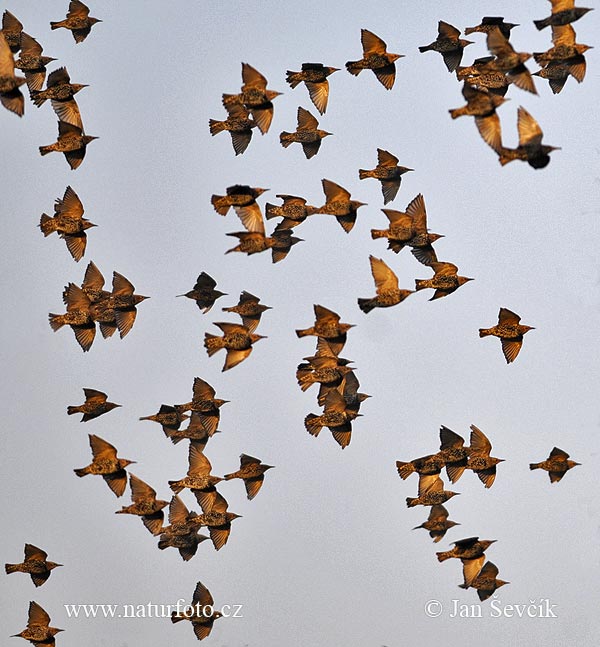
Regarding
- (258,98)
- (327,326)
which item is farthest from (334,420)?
(258,98)

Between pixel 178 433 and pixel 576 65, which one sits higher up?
pixel 576 65

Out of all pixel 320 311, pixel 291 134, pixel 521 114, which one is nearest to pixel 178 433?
pixel 320 311

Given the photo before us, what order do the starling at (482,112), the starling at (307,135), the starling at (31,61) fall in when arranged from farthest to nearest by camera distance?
the starling at (307,135) < the starling at (31,61) < the starling at (482,112)

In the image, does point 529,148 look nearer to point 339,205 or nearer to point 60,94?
point 339,205

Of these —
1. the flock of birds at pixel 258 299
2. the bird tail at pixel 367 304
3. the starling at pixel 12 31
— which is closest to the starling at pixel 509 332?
the flock of birds at pixel 258 299

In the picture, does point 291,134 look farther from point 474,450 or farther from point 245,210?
point 474,450

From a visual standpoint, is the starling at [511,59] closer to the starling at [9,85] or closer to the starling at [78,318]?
the starling at [9,85]

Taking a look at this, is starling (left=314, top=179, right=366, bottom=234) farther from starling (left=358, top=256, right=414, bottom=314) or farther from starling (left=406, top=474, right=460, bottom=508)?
starling (left=406, top=474, right=460, bottom=508)
